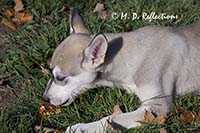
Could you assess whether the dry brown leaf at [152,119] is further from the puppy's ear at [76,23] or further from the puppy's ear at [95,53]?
the puppy's ear at [76,23]

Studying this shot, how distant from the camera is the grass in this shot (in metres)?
4.45

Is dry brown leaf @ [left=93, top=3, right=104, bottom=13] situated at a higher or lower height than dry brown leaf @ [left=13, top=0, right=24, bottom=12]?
lower

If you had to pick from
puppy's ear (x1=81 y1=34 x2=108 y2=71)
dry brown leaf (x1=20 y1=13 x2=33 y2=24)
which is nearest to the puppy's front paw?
puppy's ear (x1=81 y1=34 x2=108 y2=71)

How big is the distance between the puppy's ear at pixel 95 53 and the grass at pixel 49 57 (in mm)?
361

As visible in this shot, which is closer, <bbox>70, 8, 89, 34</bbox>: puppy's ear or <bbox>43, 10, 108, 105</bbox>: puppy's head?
<bbox>43, 10, 108, 105</bbox>: puppy's head

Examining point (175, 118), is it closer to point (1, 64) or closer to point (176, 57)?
point (176, 57)

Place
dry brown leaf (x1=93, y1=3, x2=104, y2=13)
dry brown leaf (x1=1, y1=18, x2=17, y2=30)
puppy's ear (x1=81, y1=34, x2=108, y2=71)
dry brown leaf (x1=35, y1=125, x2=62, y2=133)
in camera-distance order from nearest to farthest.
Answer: puppy's ear (x1=81, y1=34, x2=108, y2=71)
dry brown leaf (x1=35, y1=125, x2=62, y2=133)
dry brown leaf (x1=1, y1=18, x2=17, y2=30)
dry brown leaf (x1=93, y1=3, x2=104, y2=13)

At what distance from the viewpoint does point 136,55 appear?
4.40 meters

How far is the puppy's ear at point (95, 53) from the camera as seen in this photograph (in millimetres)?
4164

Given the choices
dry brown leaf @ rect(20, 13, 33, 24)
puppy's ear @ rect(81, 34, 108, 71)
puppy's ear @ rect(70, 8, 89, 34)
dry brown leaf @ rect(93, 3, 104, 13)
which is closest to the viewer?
puppy's ear @ rect(81, 34, 108, 71)

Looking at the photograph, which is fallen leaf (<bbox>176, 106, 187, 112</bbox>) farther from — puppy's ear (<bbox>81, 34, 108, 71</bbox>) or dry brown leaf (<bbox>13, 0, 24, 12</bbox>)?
dry brown leaf (<bbox>13, 0, 24, 12</bbox>)

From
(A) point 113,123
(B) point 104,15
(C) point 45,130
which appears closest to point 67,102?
(C) point 45,130

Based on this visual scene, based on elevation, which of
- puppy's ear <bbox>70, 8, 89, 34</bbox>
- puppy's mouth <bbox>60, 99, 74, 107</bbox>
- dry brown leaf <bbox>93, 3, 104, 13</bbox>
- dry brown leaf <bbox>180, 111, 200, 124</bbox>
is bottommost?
dry brown leaf <bbox>180, 111, 200, 124</bbox>

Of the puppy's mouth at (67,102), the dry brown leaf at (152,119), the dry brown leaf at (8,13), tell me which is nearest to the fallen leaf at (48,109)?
the puppy's mouth at (67,102)
